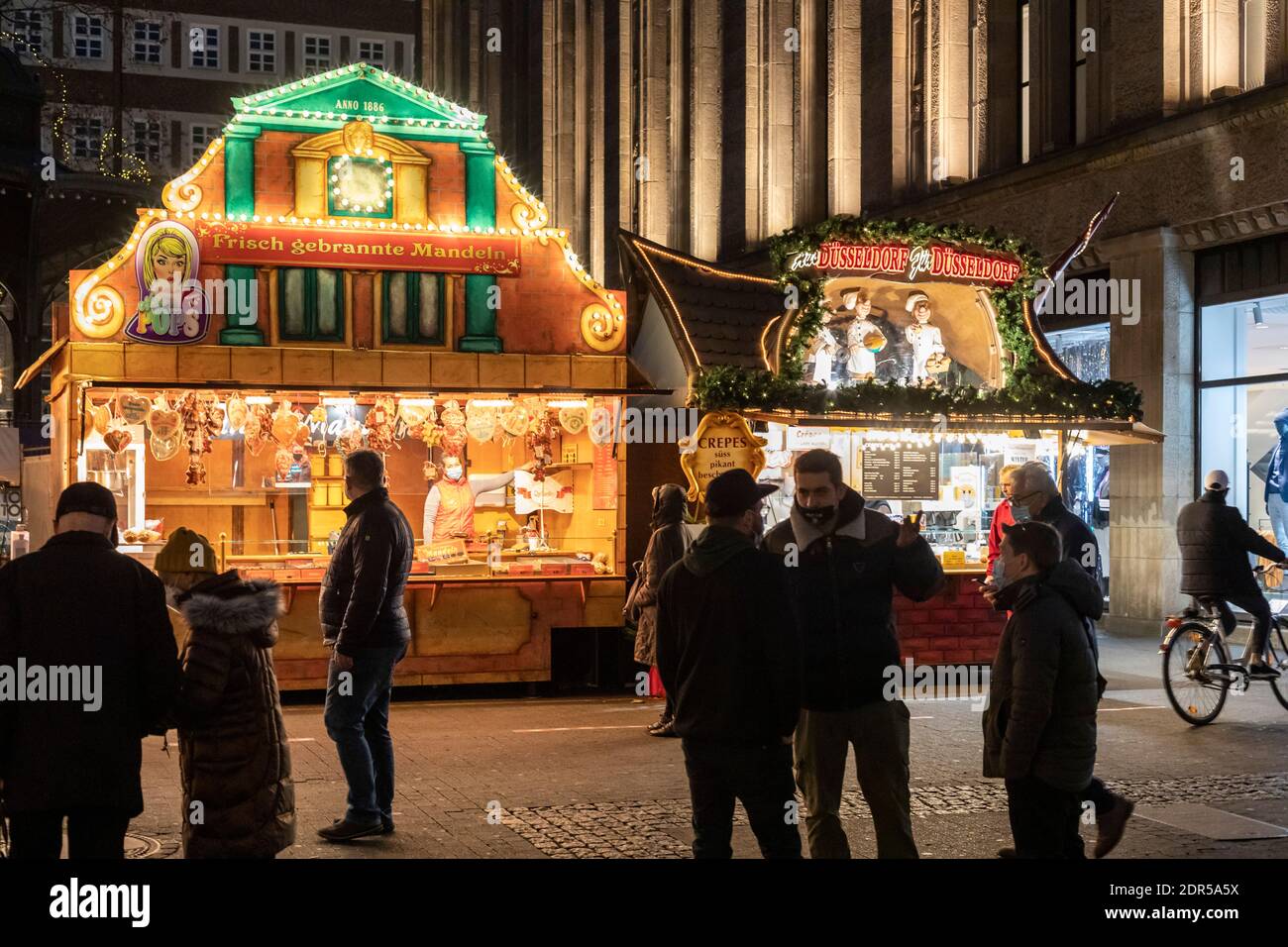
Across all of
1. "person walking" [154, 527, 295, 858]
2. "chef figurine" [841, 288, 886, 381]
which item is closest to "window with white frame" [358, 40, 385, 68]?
"chef figurine" [841, 288, 886, 381]

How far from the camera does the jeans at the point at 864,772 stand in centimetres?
616

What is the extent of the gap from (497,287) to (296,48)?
5257 centimetres

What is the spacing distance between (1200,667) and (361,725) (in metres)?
7.24

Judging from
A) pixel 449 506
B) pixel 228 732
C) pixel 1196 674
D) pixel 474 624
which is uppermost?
pixel 449 506

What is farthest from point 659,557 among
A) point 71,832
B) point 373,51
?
point 373,51

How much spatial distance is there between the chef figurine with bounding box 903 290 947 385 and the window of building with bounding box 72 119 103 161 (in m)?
45.6

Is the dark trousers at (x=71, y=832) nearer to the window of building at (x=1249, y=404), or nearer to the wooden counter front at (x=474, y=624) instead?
the wooden counter front at (x=474, y=624)

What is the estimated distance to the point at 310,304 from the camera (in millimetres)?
13992

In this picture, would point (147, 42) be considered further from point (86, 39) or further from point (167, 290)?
point (167, 290)

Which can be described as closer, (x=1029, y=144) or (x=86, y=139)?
(x=1029, y=144)

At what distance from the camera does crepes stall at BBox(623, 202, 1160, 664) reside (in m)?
14.2

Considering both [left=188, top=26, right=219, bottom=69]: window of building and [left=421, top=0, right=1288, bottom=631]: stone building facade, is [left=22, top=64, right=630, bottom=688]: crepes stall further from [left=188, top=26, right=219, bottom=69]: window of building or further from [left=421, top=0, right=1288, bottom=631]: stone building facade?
[left=188, top=26, right=219, bottom=69]: window of building

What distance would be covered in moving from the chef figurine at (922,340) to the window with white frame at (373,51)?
5392 cm
